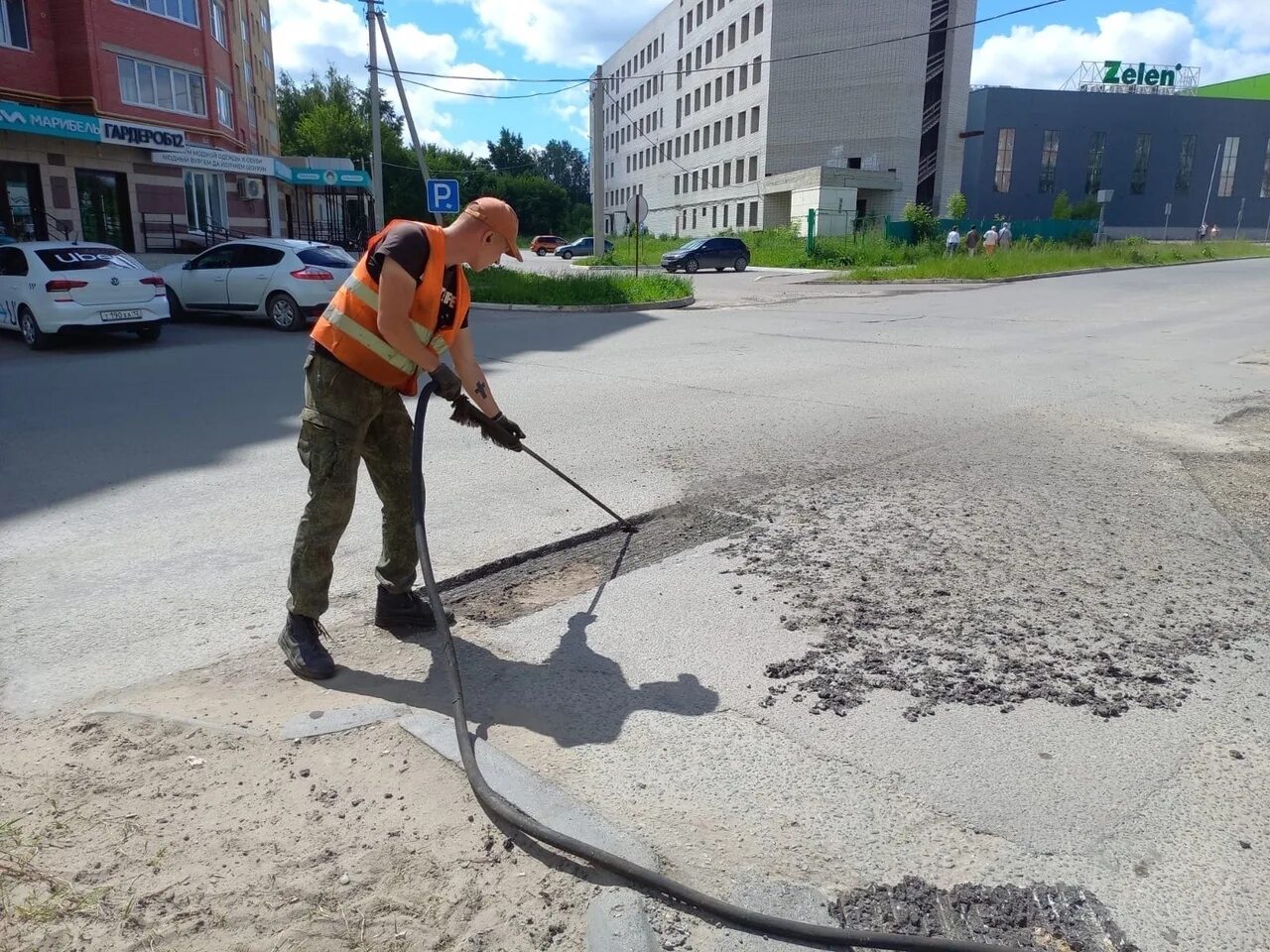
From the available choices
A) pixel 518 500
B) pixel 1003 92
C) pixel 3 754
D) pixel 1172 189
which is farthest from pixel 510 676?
pixel 1172 189

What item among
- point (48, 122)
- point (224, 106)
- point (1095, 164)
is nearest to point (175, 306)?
point (48, 122)

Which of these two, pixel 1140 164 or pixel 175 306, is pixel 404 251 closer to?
pixel 175 306

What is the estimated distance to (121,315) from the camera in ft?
42.8

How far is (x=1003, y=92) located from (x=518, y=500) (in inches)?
2782

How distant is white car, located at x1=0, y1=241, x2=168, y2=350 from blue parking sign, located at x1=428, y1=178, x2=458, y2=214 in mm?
8053

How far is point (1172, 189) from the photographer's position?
71.8 meters

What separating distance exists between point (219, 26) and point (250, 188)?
6.68 metres

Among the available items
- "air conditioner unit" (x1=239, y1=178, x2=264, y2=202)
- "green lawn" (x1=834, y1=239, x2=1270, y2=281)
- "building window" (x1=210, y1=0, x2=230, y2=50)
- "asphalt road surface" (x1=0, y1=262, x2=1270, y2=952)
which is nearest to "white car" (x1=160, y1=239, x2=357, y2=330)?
"asphalt road surface" (x1=0, y1=262, x2=1270, y2=952)

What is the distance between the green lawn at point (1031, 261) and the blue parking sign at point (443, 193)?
1479 centimetres

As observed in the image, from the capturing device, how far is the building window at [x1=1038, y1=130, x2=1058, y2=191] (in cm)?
6712

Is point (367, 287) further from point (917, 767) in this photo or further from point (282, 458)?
point (282, 458)

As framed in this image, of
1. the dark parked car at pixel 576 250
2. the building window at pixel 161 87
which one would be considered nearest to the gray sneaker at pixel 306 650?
the building window at pixel 161 87

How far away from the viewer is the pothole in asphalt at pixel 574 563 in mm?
4234

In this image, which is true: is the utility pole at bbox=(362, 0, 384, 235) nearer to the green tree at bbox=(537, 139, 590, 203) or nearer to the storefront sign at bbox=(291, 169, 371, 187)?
the storefront sign at bbox=(291, 169, 371, 187)
